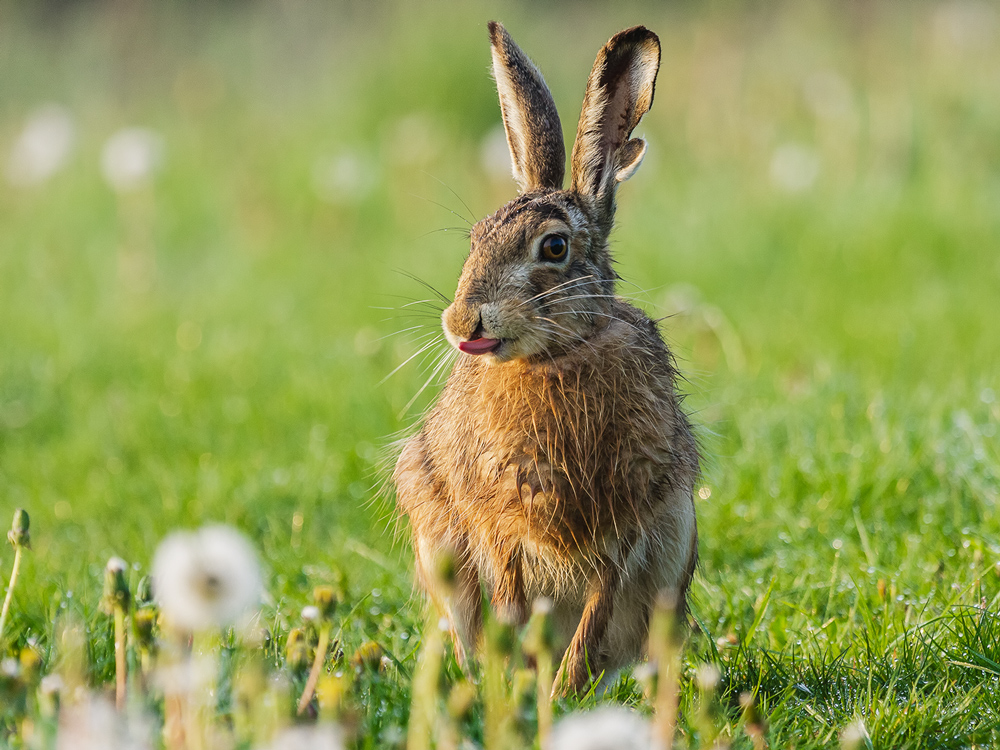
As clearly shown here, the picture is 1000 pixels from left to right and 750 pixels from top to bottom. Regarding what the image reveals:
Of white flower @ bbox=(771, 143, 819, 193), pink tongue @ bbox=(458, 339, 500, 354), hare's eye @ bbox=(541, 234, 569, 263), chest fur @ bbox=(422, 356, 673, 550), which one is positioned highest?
white flower @ bbox=(771, 143, 819, 193)

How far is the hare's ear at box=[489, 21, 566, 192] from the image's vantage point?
10.6ft

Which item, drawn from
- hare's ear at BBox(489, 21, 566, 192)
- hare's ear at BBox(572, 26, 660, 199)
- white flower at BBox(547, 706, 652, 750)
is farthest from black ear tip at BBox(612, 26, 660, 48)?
white flower at BBox(547, 706, 652, 750)

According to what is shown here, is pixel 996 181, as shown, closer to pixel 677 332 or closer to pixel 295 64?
pixel 677 332

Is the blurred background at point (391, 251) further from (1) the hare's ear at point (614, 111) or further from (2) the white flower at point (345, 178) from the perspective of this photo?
(1) the hare's ear at point (614, 111)

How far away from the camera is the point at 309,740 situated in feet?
6.09

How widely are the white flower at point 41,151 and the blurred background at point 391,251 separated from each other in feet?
0.09

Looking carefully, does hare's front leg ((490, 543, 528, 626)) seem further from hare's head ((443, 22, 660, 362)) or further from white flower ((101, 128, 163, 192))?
white flower ((101, 128, 163, 192))

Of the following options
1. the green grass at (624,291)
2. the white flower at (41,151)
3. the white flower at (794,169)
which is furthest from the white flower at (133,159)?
the white flower at (794,169)

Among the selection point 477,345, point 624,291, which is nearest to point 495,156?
point 624,291

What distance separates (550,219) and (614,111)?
0.43 meters

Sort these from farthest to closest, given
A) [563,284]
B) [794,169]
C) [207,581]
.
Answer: [794,169], [563,284], [207,581]

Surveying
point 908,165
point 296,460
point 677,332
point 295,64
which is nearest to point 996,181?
point 908,165

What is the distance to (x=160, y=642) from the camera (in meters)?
2.43

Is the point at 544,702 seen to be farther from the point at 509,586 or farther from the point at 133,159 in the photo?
the point at 133,159
